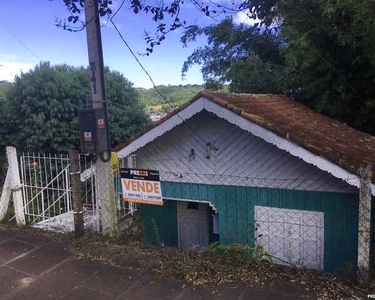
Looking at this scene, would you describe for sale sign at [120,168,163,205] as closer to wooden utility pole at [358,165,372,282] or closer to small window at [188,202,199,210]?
small window at [188,202,199,210]

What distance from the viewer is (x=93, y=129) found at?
5.05 metres

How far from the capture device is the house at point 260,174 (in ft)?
16.6

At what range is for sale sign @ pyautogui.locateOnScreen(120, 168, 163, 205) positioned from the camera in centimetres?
503

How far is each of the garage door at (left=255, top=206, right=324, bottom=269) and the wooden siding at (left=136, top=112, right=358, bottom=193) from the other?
49 cm

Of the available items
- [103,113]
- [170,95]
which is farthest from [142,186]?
[170,95]

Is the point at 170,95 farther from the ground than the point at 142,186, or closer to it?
farther from the ground

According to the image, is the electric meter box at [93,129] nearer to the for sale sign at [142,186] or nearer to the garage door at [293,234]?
the for sale sign at [142,186]

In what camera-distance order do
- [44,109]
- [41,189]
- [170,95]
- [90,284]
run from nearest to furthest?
[90,284] < [41,189] < [170,95] < [44,109]

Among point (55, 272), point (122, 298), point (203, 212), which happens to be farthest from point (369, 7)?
point (55, 272)

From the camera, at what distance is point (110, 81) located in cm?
1470

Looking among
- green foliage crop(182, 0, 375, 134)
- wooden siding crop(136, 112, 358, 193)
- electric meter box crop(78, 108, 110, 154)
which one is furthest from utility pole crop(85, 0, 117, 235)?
green foliage crop(182, 0, 375, 134)

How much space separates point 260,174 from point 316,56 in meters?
3.39

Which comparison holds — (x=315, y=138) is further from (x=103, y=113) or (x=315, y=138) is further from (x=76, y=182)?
(x=76, y=182)

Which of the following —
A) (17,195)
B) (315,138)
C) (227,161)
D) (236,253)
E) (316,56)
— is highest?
(316,56)
